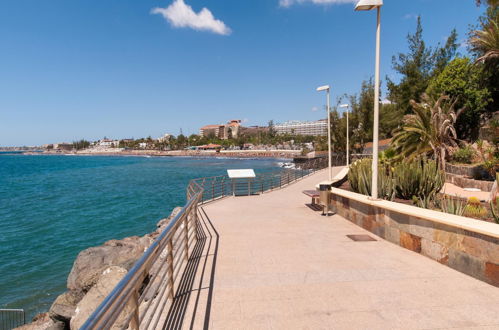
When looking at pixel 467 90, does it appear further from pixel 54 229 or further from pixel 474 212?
pixel 54 229

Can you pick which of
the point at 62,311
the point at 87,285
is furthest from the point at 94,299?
the point at 87,285

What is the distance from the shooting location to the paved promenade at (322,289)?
11.0 ft

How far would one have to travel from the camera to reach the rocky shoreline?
21.3 feet

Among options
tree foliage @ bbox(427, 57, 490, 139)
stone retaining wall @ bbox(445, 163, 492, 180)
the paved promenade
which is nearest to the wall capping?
the paved promenade

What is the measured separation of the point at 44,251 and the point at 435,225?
16243 mm

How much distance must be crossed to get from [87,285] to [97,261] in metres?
1.38

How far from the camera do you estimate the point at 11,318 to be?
8.47 meters

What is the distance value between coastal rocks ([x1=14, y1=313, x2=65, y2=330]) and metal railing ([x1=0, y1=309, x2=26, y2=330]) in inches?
24.2

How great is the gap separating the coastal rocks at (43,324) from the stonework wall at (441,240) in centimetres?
767

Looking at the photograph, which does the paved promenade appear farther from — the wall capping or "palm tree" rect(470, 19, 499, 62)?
"palm tree" rect(470, 19, 499, 62)

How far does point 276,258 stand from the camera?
5527 millimetres

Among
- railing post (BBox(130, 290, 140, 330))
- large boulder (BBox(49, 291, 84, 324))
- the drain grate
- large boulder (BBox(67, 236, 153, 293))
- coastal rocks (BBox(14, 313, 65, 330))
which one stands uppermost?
railing post (BBox(130, 290, 140, 330))

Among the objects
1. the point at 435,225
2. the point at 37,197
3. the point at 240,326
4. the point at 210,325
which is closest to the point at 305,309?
the point at 240,326

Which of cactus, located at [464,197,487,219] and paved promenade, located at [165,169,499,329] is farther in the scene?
cactus, located at [464,197,487,219]
